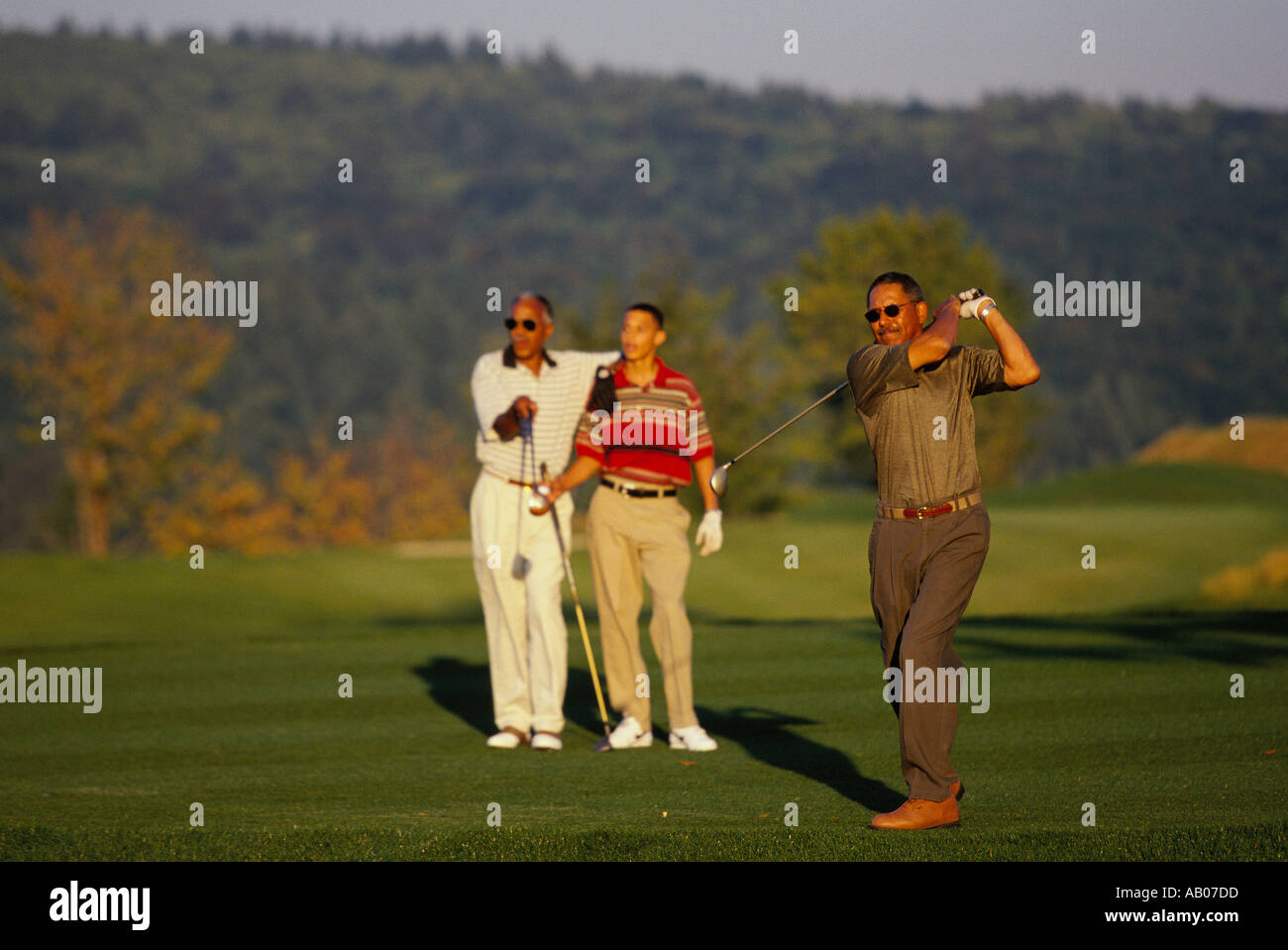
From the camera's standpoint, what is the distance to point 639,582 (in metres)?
9.28

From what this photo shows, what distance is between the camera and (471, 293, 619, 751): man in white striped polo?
938 cm

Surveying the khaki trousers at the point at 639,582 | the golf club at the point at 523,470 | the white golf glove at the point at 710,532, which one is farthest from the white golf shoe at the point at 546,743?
the white golf glove at the point at 710,532

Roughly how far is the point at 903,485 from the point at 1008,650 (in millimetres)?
6973

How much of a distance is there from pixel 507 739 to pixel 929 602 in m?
3.44

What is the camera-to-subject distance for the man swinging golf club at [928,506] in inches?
260

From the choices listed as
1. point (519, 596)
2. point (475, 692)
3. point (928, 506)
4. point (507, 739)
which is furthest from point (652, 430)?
point (475, 692)

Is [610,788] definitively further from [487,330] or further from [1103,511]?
[487,330]

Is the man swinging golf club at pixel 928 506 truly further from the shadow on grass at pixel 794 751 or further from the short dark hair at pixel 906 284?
the shadow on grass at pixel 794 751

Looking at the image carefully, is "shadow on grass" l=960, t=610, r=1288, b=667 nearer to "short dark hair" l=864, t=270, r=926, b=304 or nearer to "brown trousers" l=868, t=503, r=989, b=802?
"brown trousers" l=868, t=503, r=989, b=802

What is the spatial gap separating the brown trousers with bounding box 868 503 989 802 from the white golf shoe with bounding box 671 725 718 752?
2308 mm

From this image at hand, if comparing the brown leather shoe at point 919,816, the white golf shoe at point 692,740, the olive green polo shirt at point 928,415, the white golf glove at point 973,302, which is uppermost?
the white golf glove at point 973,302

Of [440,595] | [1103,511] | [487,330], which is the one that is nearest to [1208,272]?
[487,330]

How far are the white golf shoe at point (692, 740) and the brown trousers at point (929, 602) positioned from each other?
2.31 metres
